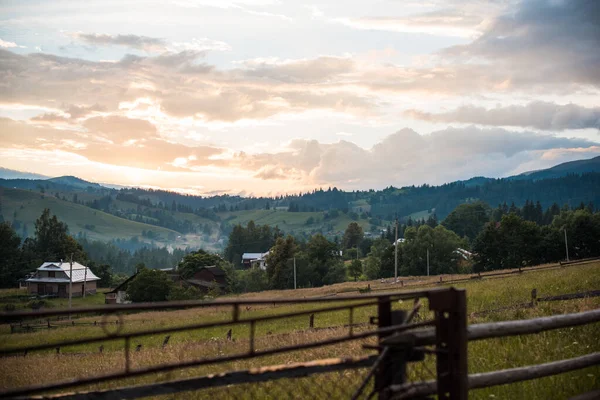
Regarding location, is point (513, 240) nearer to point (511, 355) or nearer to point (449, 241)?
point (449, 241)

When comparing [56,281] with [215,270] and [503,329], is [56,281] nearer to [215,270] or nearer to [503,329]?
[215,270]

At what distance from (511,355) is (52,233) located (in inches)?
5793

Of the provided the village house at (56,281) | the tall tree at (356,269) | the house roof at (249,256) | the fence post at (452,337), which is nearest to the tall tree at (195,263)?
the village house at (56,281)

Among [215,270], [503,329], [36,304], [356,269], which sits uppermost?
[503,329]

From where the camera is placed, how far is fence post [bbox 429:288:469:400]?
475 cm

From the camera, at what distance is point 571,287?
23797mm

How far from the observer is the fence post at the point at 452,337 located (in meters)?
4.75

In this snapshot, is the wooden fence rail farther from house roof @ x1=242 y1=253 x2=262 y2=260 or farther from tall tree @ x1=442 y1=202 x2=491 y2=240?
house roof @ x1=242 y1=253 x2=262 y2=260

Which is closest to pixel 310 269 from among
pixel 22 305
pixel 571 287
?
pixel 22 305

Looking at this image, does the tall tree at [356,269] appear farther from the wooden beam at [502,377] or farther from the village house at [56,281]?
the wooden beam at [502,377]

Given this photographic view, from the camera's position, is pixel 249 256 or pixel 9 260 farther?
pixel 249 256

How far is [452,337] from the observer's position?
4758 millimetres

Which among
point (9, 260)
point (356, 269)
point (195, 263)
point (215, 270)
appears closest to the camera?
point (215, 270)

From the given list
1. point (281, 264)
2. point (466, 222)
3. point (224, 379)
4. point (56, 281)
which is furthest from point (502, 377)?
point (466, 222)
